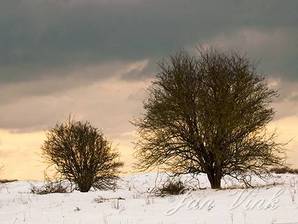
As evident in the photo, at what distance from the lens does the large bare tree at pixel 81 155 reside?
34.6 m

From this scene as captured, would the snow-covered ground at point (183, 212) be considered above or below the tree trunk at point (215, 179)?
below

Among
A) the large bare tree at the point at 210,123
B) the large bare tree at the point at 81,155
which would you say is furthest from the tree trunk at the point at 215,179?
the large bare tree at the point at 81,155

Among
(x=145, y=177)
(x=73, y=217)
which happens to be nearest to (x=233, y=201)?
(x=73, y=217)

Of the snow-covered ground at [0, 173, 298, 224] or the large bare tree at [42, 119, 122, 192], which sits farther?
the large bare tree at [42, 119, 122, 192]

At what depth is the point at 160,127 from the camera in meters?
24.9

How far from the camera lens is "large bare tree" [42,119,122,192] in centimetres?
3456

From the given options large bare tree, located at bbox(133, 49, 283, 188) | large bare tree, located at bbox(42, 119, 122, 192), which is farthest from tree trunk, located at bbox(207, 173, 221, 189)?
large bare tree, located at bbox(42, 119, 122, 192)

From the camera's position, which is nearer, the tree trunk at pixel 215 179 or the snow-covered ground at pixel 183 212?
the snow-covered ground at pixel 183 212

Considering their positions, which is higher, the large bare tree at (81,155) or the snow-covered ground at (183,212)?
the large bare tree at (81,155)

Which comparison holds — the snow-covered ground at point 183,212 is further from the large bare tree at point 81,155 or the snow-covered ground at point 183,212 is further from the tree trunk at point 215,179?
the large bare tree at point 81,155

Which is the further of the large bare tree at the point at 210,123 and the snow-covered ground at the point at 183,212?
the large bare tree at the point at 210,123

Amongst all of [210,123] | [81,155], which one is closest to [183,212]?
[210,123]

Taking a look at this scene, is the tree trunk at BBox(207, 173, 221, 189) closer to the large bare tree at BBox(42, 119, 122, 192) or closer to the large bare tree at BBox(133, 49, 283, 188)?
the large bare tree at BBox(133, 49, 283, 188)

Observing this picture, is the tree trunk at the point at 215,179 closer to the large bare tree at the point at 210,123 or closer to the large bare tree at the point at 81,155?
the large bare tree at the point at 210,123
